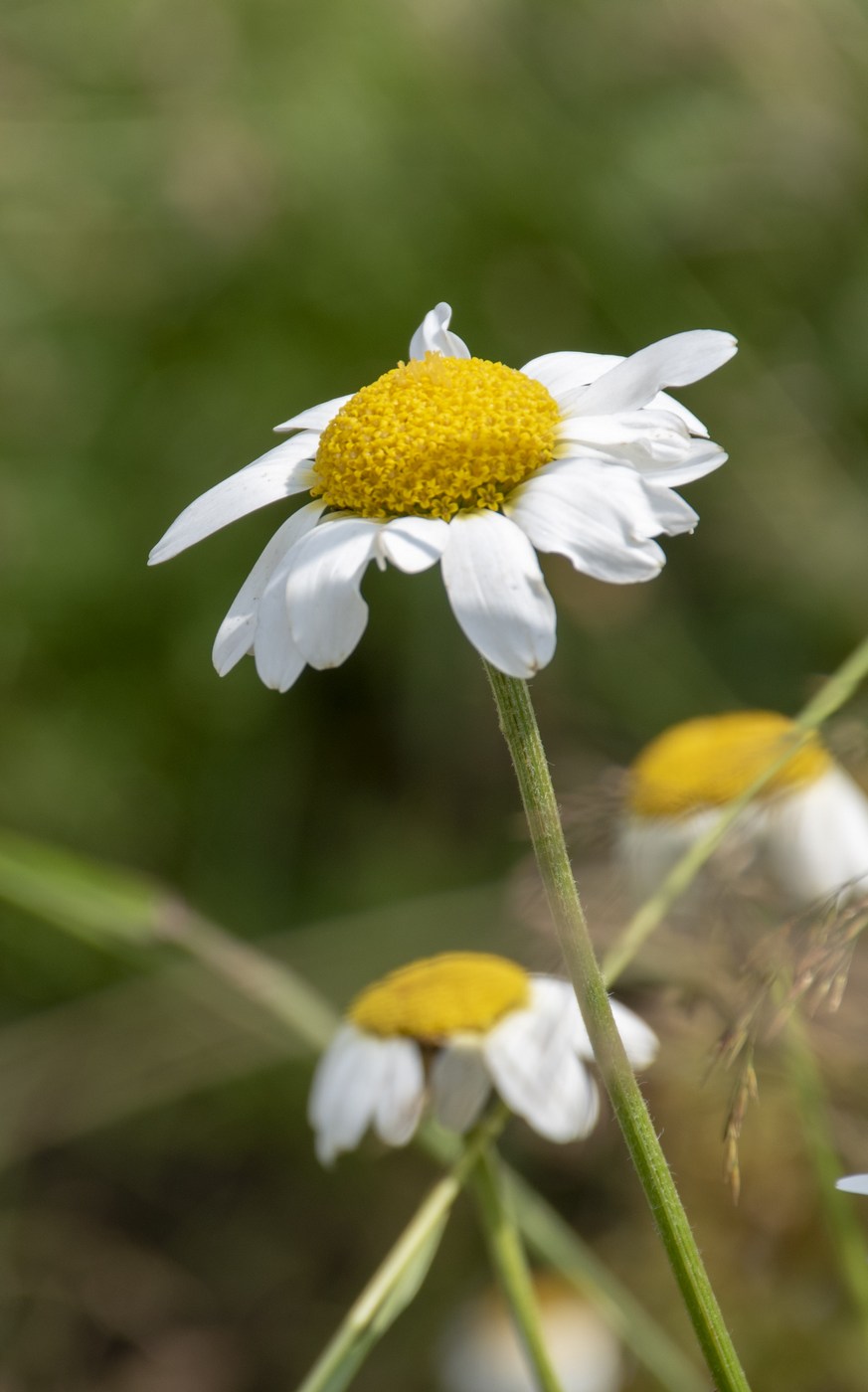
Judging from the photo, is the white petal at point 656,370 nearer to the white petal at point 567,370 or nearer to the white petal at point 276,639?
the white petal at point 567,370

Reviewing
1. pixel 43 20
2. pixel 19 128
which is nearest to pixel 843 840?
pixel 19 128

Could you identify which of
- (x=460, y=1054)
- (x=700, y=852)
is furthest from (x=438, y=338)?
(x=460, y=1054)

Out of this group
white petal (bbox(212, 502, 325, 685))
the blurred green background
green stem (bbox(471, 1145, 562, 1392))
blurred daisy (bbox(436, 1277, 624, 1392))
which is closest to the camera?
white petal (bbox(212, 502, 325, 685))

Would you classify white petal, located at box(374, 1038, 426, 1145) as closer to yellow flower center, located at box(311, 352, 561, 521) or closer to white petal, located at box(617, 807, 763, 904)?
white petal, located at box(617, 807, 763, 904)

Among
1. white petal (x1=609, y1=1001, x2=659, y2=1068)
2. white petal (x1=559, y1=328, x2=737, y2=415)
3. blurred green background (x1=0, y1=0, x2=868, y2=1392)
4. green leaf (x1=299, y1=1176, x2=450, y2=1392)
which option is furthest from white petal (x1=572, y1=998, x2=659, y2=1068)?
blurred green background (x1=0, y1=0, x2=868, y2=1392)

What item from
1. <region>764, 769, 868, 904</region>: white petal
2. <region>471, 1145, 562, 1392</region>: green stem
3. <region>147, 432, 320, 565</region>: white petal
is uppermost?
<region>147, 432, 320, 565</region>: white petal

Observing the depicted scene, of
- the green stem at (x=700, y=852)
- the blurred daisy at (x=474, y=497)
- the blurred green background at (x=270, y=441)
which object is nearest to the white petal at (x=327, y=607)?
the blurred daisy at (x=474, y=497)
